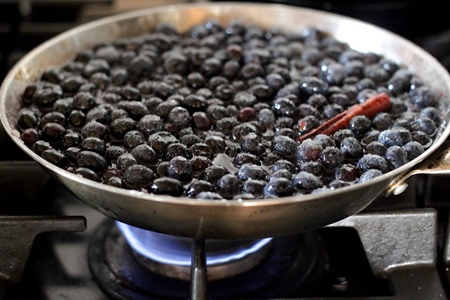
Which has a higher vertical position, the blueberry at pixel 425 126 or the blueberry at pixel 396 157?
the blueberry at pixel 396 157

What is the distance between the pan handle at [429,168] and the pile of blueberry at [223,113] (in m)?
0.03

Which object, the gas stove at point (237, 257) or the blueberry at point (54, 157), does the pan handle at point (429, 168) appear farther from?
the blueberry at point (54, 157)

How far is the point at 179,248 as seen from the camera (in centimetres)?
103

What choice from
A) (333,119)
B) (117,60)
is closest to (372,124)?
(333,119)

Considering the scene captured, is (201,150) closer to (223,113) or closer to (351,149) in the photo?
(223,113)

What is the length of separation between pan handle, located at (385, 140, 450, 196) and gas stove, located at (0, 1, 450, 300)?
96mm

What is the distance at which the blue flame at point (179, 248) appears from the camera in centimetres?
102

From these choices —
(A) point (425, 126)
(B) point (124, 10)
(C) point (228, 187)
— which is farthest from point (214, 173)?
(B) point (124, 10)

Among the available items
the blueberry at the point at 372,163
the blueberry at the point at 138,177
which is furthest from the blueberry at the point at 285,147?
the blueberry at the point at 138,177

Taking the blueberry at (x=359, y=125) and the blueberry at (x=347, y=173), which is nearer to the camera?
the blueberry at (x=347, y=173)

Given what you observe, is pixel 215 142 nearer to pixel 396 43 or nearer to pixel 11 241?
pixel 11 241

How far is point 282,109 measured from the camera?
1102mm

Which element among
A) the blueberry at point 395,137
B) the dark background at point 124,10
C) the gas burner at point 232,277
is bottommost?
the gas burner at point 232,277

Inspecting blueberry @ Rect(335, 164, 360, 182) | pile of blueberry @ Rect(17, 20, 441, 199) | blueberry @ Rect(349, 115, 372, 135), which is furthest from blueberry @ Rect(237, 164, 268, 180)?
blueberry @ Rect(349, 115, 372, 135)
